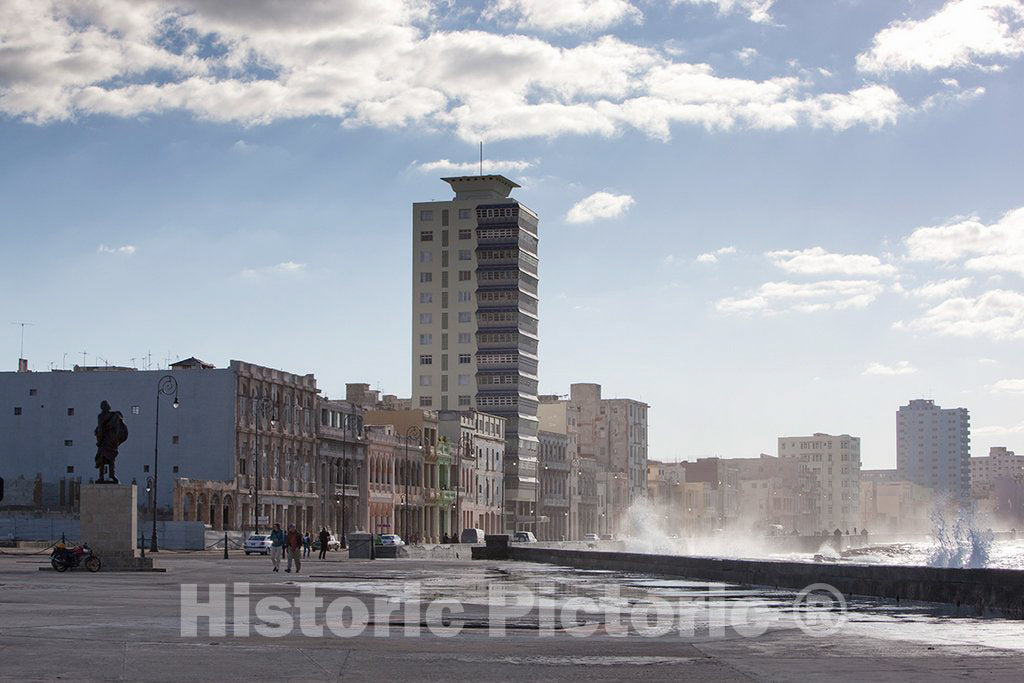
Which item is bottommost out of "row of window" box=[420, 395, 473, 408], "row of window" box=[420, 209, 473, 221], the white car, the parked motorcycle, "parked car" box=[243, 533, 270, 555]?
"parked car" box=[243, 533, 270, 555]

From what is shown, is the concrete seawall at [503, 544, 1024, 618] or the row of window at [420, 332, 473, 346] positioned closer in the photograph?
the concrete seawall at [503, 544, 1024, 618]

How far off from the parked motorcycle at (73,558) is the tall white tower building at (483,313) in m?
126

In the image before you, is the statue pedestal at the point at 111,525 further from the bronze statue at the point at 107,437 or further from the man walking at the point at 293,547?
the man walking at the point at 293,547

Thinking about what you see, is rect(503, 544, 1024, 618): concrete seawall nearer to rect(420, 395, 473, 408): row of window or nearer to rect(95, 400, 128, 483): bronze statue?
rect(95, 400, 128, 483): bronze statue

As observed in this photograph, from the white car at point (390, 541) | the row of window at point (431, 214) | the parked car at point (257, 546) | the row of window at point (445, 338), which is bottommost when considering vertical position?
the parked car at point (257, 546)

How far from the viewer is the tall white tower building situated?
588 feet

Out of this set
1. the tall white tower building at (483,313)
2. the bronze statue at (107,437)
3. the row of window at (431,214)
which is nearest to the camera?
the bronze statue at (107,437)

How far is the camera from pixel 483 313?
18550 centimetres

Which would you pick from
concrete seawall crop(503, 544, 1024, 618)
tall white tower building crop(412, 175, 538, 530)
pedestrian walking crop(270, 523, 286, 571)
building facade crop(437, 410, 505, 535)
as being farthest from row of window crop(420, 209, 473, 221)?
concrete seawall crop(503, 544, 1024, 618)

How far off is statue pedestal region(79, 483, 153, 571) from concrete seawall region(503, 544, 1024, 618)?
17.0 metres

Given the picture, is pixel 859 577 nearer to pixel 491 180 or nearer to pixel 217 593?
pixel 217 593

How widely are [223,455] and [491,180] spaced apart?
94486 millimetres

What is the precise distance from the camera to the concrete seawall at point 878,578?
25500 millimetres

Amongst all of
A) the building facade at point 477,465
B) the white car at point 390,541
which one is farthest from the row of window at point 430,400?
the white car at point 390,541
